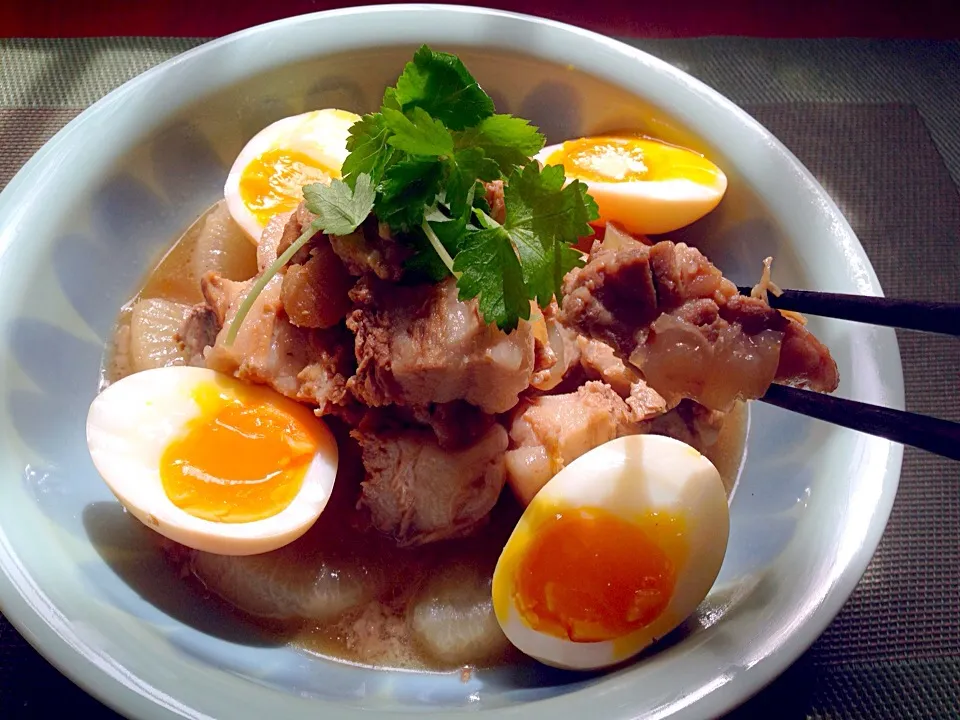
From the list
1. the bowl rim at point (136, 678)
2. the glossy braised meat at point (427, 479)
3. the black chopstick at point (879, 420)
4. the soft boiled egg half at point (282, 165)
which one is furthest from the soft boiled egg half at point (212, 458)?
the black chopstick at point (879, 420)

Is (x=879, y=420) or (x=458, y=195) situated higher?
(x=458, y=195)

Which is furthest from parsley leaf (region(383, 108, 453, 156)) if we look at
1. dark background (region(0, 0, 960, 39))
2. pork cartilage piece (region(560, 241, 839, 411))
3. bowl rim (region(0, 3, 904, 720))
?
dark background (region(0, 0, 960, 39))

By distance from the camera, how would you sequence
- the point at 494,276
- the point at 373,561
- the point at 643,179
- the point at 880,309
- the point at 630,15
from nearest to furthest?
the point at 880,309, the point at 494,276, the point at 373,561, the point at 643,179, the point at 630,15

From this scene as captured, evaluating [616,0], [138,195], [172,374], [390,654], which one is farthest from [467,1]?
[390,654]

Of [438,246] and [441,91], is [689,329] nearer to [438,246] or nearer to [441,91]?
[438,246]

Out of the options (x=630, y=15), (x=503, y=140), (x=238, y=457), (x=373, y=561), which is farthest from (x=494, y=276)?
(x=630, y=15)

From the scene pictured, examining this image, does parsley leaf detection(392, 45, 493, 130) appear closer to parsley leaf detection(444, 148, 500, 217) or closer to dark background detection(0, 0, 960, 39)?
parsley leaf detection(444, 148, 500, 217)

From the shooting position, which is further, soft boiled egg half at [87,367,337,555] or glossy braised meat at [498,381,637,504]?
glossy braised meat at [498,381,637,504]

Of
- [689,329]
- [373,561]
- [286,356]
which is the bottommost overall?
[373,561]
